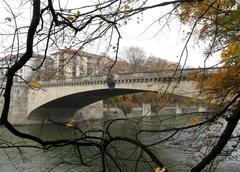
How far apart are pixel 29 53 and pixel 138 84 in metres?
19.2

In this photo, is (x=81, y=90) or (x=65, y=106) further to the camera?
(x=65, y=106)

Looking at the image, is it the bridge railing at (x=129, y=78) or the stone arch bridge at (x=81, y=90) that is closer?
the bridge railing at (x=129, y=78)

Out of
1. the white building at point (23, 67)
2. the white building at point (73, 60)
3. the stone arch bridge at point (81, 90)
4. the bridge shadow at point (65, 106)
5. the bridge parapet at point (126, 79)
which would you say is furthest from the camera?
the bridge shadow at point (65, 106)

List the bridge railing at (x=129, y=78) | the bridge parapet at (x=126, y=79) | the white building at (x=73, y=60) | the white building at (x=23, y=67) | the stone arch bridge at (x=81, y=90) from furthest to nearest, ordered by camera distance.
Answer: the stone arch bridge at (x=81, y=90), the bridge parapet at (x=126, y=79), the bridge railing at (x=129, y=78), the white building at (x=73, y=60), the white building at (x=23, y=67)

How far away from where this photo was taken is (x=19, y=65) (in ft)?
5.30

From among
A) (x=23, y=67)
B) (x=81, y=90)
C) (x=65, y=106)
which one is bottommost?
(x=65, y=106)

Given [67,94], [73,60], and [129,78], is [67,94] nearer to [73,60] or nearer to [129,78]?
[129,78]

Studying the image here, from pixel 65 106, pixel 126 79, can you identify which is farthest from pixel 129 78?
pixel 65 106

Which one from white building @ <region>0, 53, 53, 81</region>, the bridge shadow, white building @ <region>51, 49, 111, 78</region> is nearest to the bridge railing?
the bridge shadow

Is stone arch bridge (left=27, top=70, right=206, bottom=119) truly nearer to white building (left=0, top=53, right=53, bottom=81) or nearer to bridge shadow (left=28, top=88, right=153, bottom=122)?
bridge shadow (left=28, top=88, right=153, bottom=122)

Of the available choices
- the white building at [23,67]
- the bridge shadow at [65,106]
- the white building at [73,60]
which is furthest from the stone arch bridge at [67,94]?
the white building at [23,67]

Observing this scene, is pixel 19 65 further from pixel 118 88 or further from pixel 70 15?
pixel 118 88

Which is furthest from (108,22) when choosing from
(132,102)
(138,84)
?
(132,102)

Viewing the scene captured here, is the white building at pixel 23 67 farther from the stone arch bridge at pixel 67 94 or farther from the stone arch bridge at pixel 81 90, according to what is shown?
the stone arch bridge at pixel 67 94
